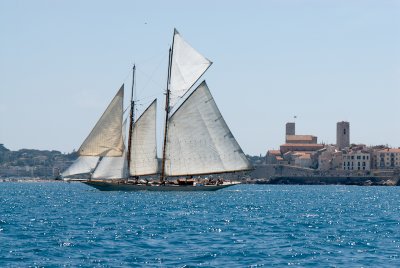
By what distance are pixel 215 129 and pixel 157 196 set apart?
804cm

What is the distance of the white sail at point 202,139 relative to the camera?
87062 millimetres

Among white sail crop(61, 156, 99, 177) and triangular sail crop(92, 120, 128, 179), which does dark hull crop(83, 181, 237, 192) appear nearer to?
triangular sail crop(92, 120, 128, 179)

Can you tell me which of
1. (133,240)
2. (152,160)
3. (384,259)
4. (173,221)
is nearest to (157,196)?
(152,160)

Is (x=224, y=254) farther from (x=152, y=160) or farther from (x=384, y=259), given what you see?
(x=152, y=160)

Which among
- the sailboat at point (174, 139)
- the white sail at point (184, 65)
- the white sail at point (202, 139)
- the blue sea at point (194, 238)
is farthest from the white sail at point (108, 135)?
the blue sea at point (194, 238)

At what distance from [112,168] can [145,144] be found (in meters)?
4.38

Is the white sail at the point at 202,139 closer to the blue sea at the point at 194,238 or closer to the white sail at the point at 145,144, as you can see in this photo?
the white sail at the point at 145,144

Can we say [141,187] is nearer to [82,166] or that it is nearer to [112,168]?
[112,168]

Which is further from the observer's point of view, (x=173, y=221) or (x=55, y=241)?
(x=173, y=221)

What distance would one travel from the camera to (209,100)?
8700cm

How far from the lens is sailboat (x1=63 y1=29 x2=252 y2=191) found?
287 feet

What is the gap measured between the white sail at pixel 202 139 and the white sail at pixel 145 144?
1.68 metres

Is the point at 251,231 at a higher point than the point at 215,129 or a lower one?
lower

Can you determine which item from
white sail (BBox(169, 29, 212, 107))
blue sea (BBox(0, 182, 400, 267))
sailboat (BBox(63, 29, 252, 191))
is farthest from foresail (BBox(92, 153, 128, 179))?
blue sea (BBox(0, 182, 400, 267))
